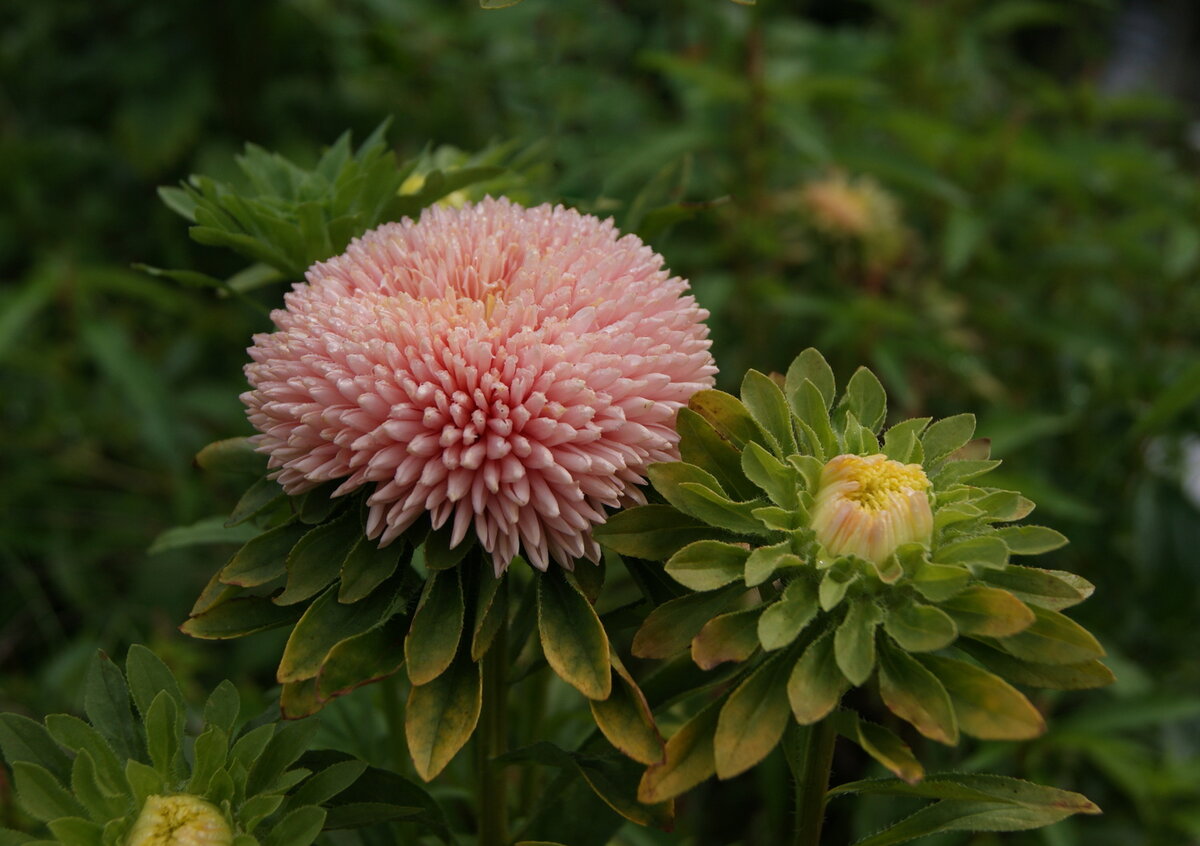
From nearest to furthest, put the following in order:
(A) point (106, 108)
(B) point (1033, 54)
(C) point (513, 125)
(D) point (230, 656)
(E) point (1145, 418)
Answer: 1. (E) point (1145, 418)
2. (D) point (230, 656)
3. (C) point (513, 125)
4. (A) point (106, 108)
5. (B) point (1033, 54)

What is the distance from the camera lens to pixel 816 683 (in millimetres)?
619

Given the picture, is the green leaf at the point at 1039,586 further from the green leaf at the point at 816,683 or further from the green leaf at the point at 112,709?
the green leaf at the point at 112,709

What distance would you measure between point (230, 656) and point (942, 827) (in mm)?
1571

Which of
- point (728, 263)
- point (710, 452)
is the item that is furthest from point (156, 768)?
point (728, 263)

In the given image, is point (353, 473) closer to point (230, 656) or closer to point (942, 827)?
point (942, 827)

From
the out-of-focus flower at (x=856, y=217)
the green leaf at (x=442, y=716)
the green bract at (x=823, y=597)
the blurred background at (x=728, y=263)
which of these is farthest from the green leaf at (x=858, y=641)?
the out-of-focus flower at (x=856, y=217)

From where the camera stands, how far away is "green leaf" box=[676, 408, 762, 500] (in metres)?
0.69

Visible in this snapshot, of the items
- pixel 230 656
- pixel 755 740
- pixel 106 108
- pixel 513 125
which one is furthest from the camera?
pixel 106 108

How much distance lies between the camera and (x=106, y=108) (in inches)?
112

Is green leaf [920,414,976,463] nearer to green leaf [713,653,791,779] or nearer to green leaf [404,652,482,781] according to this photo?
green leaf [713,653,791,779]

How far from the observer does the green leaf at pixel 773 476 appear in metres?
0.68

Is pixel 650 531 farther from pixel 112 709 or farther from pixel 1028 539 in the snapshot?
pixel 112 709

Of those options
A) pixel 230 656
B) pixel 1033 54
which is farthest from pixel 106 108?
pixel 1033 54

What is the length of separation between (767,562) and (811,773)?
175 mm
